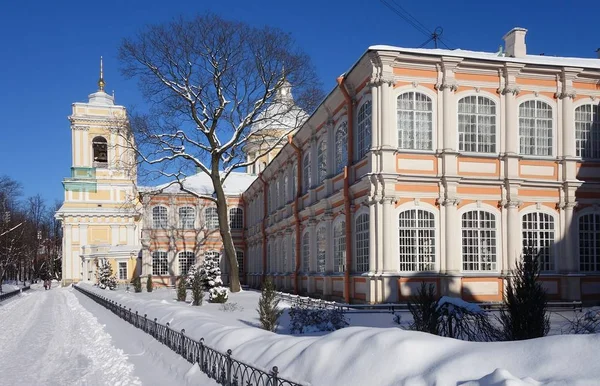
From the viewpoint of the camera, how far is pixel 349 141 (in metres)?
21.3

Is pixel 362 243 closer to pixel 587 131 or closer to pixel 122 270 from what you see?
pixel 587 131

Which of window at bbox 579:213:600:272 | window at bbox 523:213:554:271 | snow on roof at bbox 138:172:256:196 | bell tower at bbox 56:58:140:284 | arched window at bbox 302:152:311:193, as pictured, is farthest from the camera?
bell tower at bbox 56:58:140:284

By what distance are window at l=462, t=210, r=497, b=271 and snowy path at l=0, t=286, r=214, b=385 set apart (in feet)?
35.4

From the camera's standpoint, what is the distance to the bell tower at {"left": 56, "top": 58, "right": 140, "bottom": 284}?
61.2 m

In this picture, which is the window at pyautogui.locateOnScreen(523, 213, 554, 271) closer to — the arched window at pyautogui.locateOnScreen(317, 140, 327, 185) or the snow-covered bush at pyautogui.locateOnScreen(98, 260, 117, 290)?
the arched window at pyautogui.locateOnScreen(317, 140, 327, 185)

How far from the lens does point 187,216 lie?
4522cm

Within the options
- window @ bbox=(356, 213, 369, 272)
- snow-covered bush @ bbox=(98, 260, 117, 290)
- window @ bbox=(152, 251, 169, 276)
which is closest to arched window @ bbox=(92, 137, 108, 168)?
snow-covered bush @ bbox=(98, 260, 117, 290)

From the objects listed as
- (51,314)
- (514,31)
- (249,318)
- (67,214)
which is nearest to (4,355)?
(249,318)

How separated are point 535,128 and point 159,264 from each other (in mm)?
30950

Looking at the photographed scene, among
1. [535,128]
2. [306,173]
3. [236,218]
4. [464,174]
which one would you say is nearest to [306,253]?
[306,173]

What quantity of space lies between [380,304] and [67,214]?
51.4 m

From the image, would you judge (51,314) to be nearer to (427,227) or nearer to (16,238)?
(427,227)

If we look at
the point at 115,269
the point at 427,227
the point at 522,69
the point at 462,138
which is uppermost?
the point at 522,69

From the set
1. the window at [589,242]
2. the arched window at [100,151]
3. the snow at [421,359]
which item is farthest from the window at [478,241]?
the arched window at [100,151]
